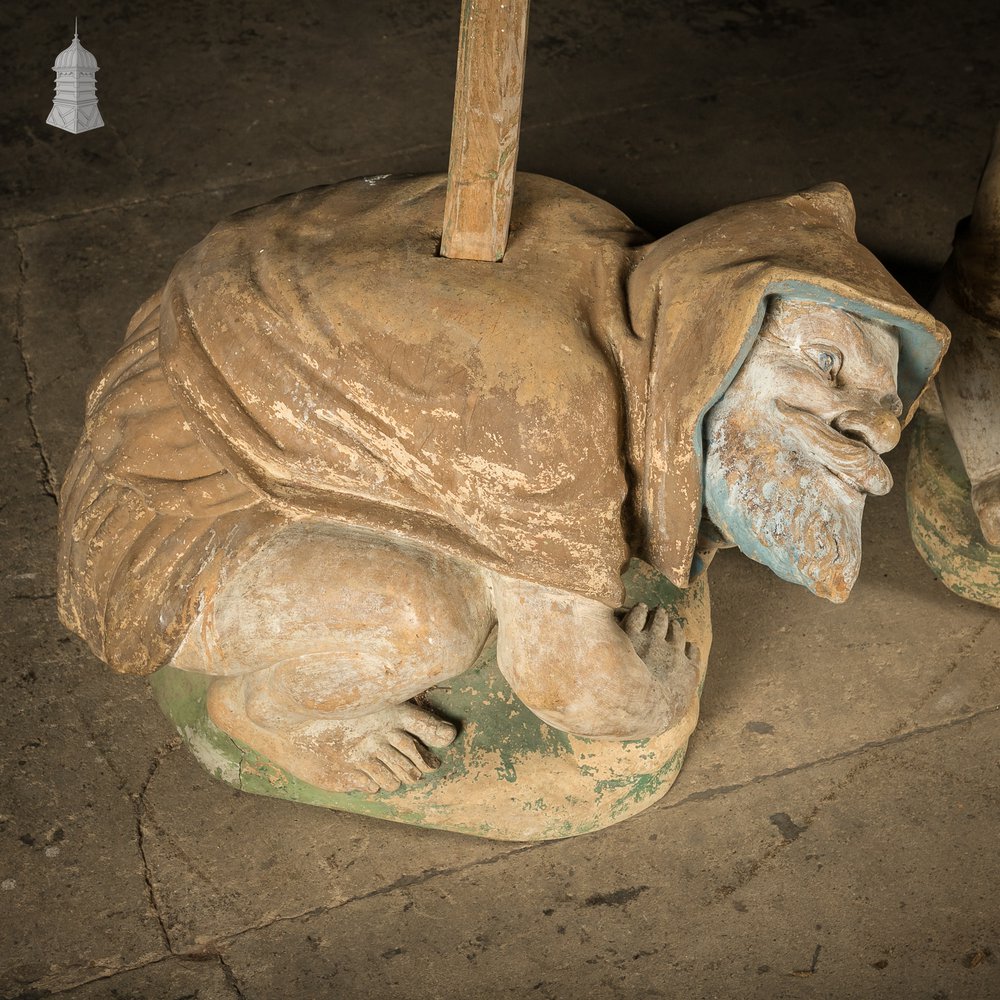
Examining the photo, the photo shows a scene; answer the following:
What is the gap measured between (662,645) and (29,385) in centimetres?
184

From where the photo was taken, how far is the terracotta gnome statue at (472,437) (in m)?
2.46

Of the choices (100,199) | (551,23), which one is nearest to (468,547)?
(100,199)

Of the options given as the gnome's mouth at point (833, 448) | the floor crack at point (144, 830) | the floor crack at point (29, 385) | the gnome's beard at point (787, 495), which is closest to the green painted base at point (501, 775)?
the floor crack at point (144, 830)

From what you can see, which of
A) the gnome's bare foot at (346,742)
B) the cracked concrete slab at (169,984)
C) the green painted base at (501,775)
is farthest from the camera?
the green painted base at (501,775)

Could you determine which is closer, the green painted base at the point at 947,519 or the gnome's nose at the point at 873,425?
the gnome's nose at the point at 873,425

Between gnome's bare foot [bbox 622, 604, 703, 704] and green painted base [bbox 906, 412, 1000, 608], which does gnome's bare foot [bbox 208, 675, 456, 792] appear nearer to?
gnome's bare foot [bbox 622, 604, 703, 704]

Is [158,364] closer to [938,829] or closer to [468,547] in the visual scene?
[468,547]

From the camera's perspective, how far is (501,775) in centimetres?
305

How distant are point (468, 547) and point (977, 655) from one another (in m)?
1.42

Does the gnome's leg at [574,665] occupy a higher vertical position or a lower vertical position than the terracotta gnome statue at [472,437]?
lower

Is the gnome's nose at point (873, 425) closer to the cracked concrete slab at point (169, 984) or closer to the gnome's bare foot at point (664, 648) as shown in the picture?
the gnome's bare foot at point (664, 648)

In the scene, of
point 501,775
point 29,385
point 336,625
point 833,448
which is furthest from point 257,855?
point 29,385

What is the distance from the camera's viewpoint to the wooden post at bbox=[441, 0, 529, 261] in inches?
94.7

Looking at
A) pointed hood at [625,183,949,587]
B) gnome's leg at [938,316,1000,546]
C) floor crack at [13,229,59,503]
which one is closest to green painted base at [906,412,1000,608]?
gnome's leg at [938,316,1000,546]
